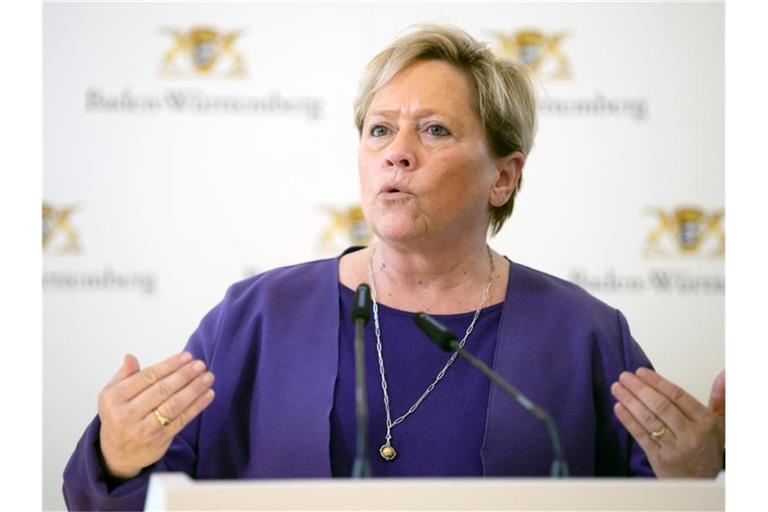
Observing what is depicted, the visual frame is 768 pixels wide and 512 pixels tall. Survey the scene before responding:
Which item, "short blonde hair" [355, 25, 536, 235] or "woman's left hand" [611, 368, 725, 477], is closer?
"woman's left hand" [611, 368, 725, 477]

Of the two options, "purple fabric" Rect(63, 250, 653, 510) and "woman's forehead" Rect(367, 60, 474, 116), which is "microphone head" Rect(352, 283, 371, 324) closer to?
"purple fabric" Rect(63, 250, 653, 510)

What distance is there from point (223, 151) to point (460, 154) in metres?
1.35

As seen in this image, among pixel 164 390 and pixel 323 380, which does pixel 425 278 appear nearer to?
pixel 323 380

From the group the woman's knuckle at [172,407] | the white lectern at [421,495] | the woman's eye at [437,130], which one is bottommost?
the white lectern at [421,495]

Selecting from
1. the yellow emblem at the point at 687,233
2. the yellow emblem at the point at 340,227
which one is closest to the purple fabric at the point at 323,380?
the yellow emblem at the point at 340,227

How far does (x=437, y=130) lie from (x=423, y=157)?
0.23ft

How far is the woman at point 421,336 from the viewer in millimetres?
2006

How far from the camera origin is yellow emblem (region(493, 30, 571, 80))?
132 inches

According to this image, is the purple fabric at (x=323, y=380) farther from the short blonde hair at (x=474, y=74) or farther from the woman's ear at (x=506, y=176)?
the short blonde hair at (x=474, y=74)

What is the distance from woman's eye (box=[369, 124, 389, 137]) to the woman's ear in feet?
0.91

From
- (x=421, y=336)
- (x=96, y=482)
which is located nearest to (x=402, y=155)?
(x=421, y=336)

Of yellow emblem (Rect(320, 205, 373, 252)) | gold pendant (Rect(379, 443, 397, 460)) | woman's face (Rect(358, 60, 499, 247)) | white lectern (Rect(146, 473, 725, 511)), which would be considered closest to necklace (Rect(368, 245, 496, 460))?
gold pendant (Rect(379, 443, 397, 460))

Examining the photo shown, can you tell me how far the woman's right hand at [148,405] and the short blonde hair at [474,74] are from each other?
2.37 ft
